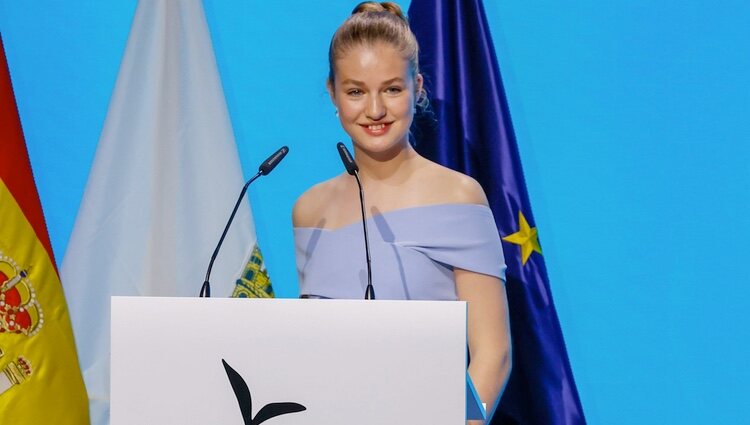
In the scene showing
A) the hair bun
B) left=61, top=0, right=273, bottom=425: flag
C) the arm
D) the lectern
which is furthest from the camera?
left=61, top=0, right=273, bottom=425: flag

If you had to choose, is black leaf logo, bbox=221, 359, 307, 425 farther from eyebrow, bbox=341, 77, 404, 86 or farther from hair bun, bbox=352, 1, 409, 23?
hair bun, bbox=352, 1, 409, 23

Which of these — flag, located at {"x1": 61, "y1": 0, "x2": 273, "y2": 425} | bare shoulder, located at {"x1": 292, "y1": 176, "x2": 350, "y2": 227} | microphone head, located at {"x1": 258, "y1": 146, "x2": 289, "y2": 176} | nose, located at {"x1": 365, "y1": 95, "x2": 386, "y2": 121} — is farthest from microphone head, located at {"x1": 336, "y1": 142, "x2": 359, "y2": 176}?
flag, located at {"x1": 61, "y1": 0, "x2": 273, "y2": 425}

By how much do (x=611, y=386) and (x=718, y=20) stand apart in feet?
3.23

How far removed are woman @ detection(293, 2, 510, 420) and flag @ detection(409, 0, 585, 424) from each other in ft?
1.82

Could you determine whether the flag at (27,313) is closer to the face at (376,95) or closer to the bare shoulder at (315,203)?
the bare shoulder at (315,203)

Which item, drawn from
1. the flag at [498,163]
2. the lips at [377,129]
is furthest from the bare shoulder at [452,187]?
the flag at [498,163]

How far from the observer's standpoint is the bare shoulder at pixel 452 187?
6.17ft

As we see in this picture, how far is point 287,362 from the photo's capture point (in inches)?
50.9

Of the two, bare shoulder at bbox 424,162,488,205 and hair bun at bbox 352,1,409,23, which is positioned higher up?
hair bun at bbox 352,1,409,23

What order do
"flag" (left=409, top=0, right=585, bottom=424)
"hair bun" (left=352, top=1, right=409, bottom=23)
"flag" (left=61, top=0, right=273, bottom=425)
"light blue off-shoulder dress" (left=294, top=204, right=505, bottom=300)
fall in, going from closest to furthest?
"light blue off-shoulder dress" (left=294, top=204, right=505, bottom=300) < "hair bun" (left=352, top=1, right=409, bottom=23) < "flag" (left=409, top=0, right=585, bottom=424) < "flag" (left=61, top=0, right=273, bottom=425)

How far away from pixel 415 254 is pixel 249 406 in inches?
25.1

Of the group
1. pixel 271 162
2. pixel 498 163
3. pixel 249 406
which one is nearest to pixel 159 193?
pixel 498 163

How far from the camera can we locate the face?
6.11 feet

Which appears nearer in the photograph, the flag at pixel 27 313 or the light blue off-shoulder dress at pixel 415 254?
the light blue off-shoulder dress at pixel 415 254
